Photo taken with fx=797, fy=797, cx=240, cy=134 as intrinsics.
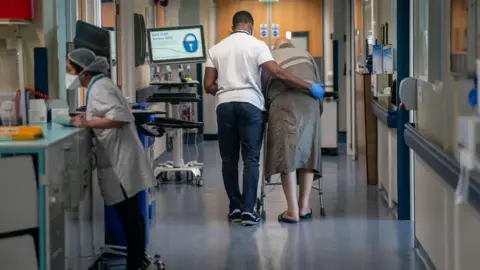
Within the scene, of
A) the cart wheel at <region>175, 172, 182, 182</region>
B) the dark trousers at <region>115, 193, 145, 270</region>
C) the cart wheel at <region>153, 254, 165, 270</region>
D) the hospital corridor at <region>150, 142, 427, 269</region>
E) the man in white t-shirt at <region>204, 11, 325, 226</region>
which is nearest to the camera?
the dark trousers at <region>115, 193, 145, 270</region>

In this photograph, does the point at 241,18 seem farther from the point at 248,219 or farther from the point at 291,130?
the point at 248,219

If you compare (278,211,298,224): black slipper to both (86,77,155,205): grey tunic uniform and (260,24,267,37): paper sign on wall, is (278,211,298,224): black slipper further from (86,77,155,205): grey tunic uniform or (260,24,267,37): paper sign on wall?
(260,24,267,37): paper sign on wall

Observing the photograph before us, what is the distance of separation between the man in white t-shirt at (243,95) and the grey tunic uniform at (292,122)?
0.10m

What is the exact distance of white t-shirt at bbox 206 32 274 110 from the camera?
Result: 6258mm

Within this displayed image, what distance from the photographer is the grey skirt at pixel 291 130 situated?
20.7ft

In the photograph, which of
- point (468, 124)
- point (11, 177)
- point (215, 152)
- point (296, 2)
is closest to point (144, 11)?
point (215, 152)

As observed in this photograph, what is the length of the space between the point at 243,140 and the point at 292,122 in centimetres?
41

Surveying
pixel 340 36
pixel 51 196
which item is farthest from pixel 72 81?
pixel 340 36

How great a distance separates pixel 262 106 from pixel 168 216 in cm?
126

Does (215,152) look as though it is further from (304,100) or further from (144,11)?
(304,100)

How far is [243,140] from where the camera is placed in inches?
249

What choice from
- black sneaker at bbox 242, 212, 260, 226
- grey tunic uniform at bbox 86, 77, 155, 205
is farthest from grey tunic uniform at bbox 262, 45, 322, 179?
grey tunic uniform at bbox 86, 77, 155, 205

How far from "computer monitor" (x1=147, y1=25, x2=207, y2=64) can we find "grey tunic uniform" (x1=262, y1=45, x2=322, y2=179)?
2416 millimetres

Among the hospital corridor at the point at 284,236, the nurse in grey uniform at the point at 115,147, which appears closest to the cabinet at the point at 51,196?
the nurse in grey uniform at the point at 115,147
